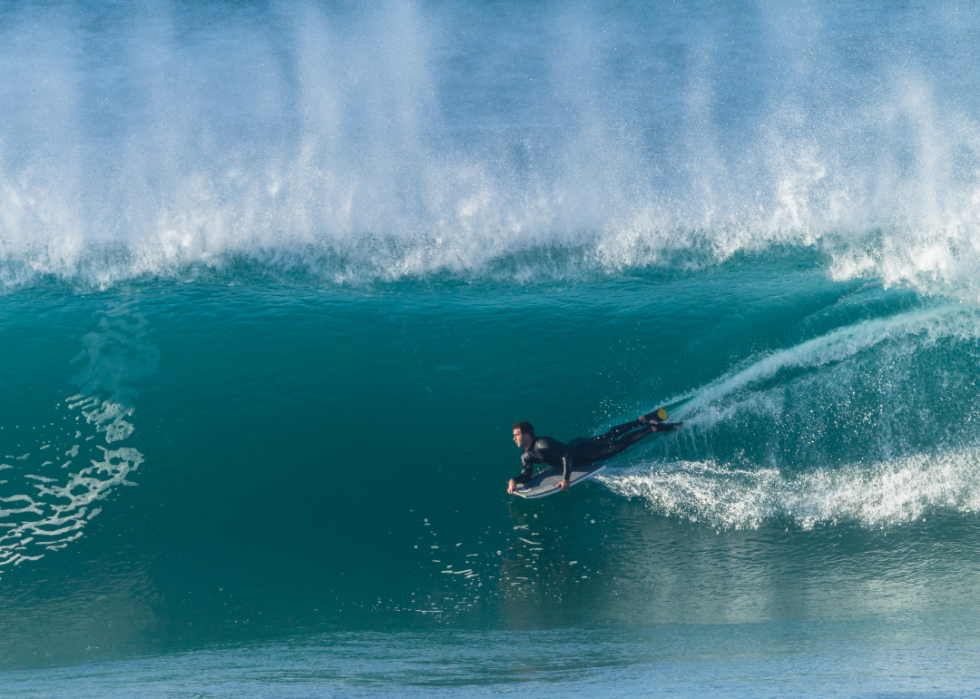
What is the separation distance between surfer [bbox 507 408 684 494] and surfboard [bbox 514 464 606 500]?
0.07 metres

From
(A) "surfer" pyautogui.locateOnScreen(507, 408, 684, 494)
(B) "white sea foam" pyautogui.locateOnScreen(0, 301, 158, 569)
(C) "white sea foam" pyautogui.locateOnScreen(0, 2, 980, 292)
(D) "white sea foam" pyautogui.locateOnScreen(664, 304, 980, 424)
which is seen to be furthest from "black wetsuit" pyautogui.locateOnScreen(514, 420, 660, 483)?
(B) "white sea foam" pyautogui.locateOnScreen(0, 301, 158, 569)

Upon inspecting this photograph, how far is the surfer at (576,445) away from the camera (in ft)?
31.0

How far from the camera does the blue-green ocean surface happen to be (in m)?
8.23

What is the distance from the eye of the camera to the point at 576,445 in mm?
9875

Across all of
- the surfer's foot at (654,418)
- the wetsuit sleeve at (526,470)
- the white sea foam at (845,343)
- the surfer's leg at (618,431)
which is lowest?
the wetsuit sleeve at (526,470)

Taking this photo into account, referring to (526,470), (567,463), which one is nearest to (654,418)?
(567,463)

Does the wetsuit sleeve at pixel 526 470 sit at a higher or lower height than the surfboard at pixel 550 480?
higher

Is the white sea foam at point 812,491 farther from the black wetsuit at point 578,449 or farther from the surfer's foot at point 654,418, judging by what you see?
the surfer's foot at point 654,418

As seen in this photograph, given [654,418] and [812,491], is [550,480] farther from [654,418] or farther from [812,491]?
[812,491]

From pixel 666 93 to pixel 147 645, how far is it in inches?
607

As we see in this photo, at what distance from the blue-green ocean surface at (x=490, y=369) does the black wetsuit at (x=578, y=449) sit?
11.7 inches

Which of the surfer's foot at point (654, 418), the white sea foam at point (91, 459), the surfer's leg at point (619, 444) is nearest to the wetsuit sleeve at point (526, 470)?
the surfer's leg at point (619, 444)

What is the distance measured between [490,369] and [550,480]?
2.37 metres

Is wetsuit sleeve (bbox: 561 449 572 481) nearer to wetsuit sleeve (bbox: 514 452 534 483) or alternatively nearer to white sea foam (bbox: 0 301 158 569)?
wetsuit sleeve (bbox: 514 452 534 483)
